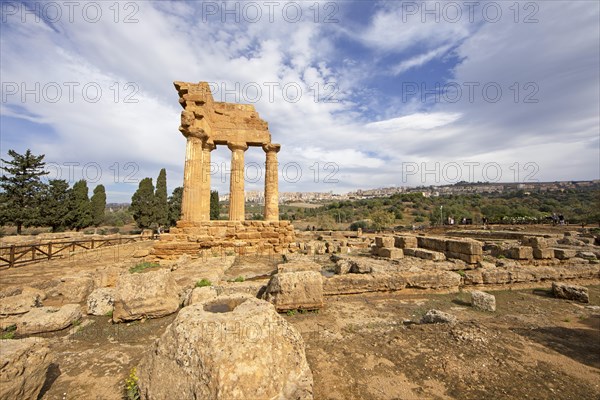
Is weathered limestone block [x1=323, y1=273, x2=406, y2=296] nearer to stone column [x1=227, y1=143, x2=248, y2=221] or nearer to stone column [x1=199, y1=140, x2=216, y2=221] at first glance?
stone column [x1=227, y1=143, x2=248, y2=221]

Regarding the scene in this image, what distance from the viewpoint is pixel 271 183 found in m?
15.9

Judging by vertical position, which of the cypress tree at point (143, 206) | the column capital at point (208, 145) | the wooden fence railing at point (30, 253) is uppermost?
the column capital at point (208, 145)

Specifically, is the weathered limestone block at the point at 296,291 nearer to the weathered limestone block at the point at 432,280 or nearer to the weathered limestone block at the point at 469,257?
the weathered limestone block at the point at 432,280

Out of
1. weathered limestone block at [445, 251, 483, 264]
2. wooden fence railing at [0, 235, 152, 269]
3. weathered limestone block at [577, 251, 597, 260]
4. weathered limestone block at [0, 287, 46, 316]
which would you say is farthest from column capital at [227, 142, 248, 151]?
weathered limestone block at [577, 251, 597, 260]

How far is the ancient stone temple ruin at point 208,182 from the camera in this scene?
12.3m

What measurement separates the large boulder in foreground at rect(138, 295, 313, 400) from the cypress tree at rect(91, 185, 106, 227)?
44339 millimetres

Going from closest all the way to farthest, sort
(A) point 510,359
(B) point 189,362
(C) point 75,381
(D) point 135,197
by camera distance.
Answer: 1. (B) point 189,362
2. (C) point 75,381
3. (A) point 510,359
4. (D) point 135,197

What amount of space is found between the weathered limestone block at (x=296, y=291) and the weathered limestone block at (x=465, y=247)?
833 centimetres

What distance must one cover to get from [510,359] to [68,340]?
650cm

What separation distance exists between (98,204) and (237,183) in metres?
36.8

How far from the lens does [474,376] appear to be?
10.2ft

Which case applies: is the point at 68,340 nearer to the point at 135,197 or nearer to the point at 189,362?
the point at 189,362

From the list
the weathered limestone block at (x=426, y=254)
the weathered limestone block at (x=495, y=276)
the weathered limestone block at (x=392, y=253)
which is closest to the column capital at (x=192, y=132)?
the weathered limestone block at (x=392, y=253)

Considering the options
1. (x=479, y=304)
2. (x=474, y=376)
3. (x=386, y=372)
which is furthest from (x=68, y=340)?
(x=479, y=304)
